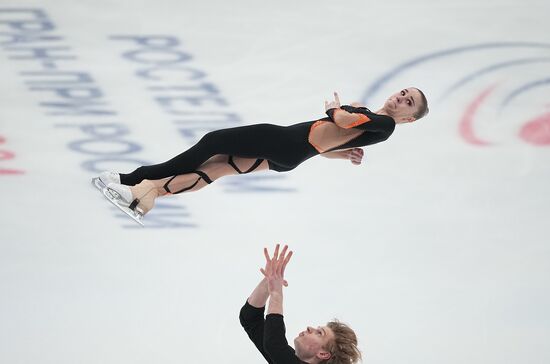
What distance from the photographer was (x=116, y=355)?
6.04 meters

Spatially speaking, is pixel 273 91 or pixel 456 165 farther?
pixel 273 91

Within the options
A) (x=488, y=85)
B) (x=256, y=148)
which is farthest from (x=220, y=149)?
(x=488, y=85)

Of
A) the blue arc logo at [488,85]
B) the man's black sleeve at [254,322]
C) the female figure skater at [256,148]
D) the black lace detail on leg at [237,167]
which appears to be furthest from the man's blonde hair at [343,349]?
Answer: the blue arc logo at [488,85]

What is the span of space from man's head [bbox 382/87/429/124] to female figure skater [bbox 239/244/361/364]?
4.03 ft

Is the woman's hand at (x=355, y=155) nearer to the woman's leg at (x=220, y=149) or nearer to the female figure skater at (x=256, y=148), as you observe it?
the female figure skater at (x=256, y=148)

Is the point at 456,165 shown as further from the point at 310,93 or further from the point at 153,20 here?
the point at 153,20

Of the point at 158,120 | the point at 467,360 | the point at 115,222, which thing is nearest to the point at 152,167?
the point at 115,222

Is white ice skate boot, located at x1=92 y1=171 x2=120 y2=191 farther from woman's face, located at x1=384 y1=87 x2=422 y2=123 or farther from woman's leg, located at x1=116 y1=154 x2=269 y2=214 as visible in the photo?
woman's face, located at x1=384 y1=87 x2=422 y2=123

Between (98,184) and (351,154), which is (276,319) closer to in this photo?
(98,184)

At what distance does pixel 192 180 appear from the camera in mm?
5477

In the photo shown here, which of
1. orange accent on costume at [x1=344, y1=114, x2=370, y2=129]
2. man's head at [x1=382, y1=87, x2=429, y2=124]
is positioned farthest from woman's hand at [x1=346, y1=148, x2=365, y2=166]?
orange accent on costume at [x1=344, y1=114, x2=370, y2=129]

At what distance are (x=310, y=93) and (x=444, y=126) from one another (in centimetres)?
111

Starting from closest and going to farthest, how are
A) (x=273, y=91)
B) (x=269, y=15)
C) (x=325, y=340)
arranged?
(x=325, y=340) < (x=273, y=91) < (x=269, y=15)

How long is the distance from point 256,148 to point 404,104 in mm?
869
